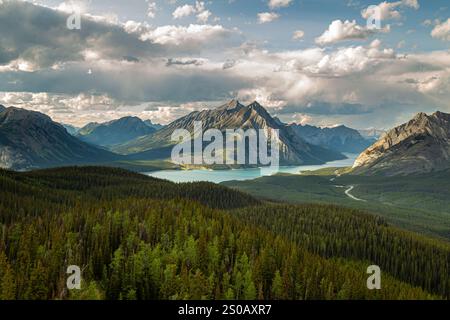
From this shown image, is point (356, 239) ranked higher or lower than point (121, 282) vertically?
lower

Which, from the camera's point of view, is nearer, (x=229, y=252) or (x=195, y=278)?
(x=195, y=278)

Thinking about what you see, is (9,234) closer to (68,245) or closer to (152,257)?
(68,245)

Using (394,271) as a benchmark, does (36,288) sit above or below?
above

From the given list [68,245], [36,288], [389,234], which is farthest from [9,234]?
[389,234]
